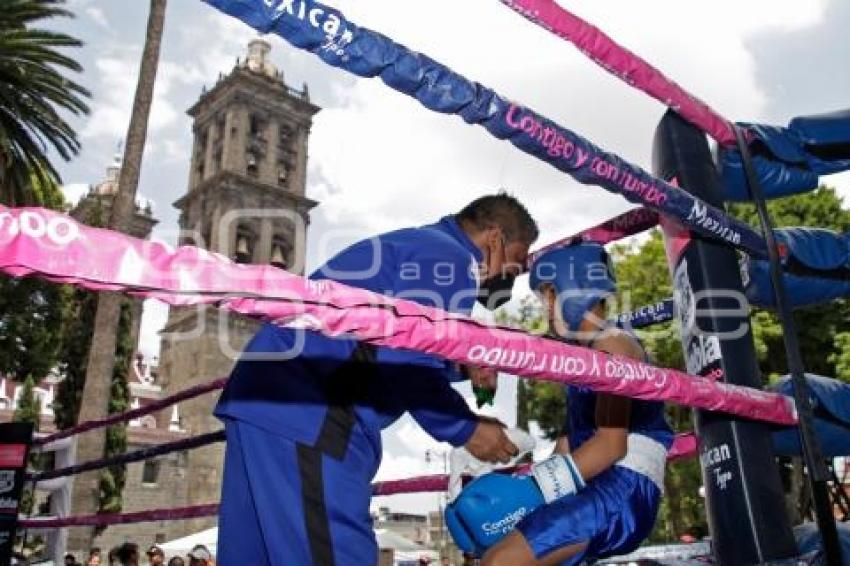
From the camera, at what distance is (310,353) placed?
1861 mm

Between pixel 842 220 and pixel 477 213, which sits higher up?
pixel 842 220

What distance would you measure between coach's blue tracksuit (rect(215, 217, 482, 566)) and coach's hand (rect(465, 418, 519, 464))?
0.36 meters

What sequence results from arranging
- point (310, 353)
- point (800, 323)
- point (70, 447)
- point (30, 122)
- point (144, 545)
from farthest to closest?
point (144, 545) < point (800, 323) < point (30, 122) < point (70, 447) < point (310, 353)

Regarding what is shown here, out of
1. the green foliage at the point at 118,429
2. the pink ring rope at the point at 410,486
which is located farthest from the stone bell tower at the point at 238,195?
the pink ring rope at the point at 410,486

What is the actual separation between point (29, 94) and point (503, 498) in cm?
1538

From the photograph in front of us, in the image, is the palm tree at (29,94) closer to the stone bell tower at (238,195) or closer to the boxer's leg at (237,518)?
the boxer's leg at (237,518)

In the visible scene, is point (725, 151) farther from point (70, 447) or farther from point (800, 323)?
point (800, 323)

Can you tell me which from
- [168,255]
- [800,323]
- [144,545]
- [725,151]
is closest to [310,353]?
[168,255]

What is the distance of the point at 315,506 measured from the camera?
67.6 inches

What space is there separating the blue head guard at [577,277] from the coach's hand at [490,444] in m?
0.46

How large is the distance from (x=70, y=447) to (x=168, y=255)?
6.37 m

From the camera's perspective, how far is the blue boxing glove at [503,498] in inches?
85.3

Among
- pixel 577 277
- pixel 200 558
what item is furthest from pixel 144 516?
pixel 200 558

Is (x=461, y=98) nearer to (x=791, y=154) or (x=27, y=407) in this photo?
(x=791, y=154)
